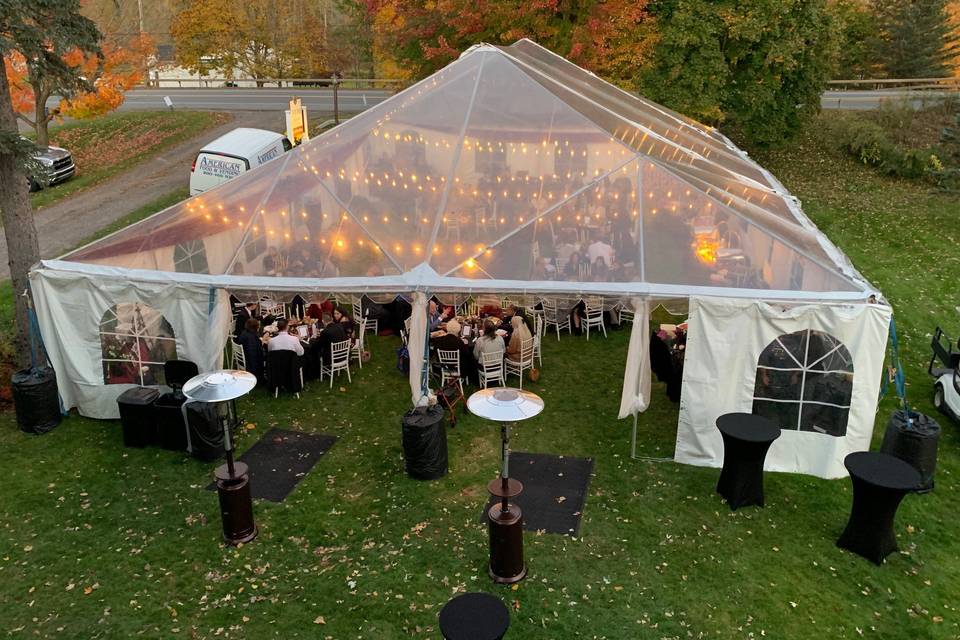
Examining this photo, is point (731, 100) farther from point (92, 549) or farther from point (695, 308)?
point (92, 549)

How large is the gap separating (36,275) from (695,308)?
9.30 metres

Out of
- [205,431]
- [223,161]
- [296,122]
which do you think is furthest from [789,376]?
[296,122]

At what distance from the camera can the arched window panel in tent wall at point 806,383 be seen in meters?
9.19

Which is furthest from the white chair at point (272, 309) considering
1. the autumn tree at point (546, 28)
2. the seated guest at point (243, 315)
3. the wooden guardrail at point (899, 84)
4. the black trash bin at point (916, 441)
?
the wooden guardrail at point (899, 84)

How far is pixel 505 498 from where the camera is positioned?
7.49 m

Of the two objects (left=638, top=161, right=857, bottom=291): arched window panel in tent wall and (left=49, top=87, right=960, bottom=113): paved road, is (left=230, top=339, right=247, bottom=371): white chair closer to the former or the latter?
(left=638, top=161, right=857, bottom=291): arched window panel in tent wall

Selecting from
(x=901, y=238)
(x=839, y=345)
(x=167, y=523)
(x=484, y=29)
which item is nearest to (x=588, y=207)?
(x=839, y=345)

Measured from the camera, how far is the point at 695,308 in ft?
30.5

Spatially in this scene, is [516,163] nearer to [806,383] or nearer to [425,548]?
[806,383]

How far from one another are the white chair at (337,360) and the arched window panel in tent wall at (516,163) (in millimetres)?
2945

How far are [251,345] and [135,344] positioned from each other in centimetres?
171

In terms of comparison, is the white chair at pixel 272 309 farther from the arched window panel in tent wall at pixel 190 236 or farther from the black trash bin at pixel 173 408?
the black trash bin at pixel 173 408

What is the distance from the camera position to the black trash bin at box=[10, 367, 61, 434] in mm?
10727

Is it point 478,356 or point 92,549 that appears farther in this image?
point 478,356
